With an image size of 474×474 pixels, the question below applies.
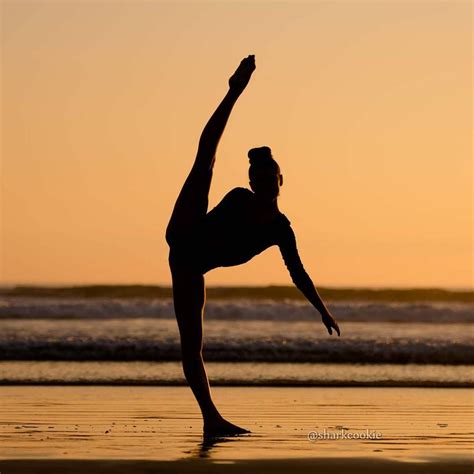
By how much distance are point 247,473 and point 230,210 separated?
2.06 metres

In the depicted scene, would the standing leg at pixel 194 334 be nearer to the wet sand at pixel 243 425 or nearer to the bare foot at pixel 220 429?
the bare foot at pixel 220 429

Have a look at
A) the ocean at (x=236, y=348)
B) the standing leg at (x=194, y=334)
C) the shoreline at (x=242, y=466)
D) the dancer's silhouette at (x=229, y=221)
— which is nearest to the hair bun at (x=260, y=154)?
the dancer's silhouette at (x=229, y=221)

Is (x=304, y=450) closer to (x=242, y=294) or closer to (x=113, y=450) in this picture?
(x=113, y=450)

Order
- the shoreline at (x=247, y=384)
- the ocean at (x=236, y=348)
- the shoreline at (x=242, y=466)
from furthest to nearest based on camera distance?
the ocean at (x=236, y=348) → the shoreline at (x=247, y=384) → the shoreline at (x=242, y=466)

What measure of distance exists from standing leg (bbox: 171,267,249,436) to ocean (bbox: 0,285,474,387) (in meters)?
4.96

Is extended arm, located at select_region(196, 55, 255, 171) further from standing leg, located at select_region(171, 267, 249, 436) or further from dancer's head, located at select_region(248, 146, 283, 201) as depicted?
standing leg, located at select_region(171, 267, 249, 436)

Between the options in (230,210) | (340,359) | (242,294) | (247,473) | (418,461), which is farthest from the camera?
(242,294)

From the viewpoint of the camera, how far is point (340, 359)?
57.1 feet

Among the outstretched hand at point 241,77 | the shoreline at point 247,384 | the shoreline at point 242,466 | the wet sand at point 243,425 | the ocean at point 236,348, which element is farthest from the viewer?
the ocean at point 236,348

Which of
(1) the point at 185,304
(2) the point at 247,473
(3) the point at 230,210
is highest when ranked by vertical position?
(3) the point at 230,210

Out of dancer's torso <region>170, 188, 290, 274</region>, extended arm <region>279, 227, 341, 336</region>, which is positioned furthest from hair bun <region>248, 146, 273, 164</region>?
extended arm <region>279, 227, 341, 336</region>

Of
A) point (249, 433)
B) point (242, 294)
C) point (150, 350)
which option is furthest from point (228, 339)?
point (242, 294)

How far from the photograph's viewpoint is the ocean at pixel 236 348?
14.8m

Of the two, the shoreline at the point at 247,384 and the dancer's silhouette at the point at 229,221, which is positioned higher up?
the dancer's silhouette at the point at 229,221
